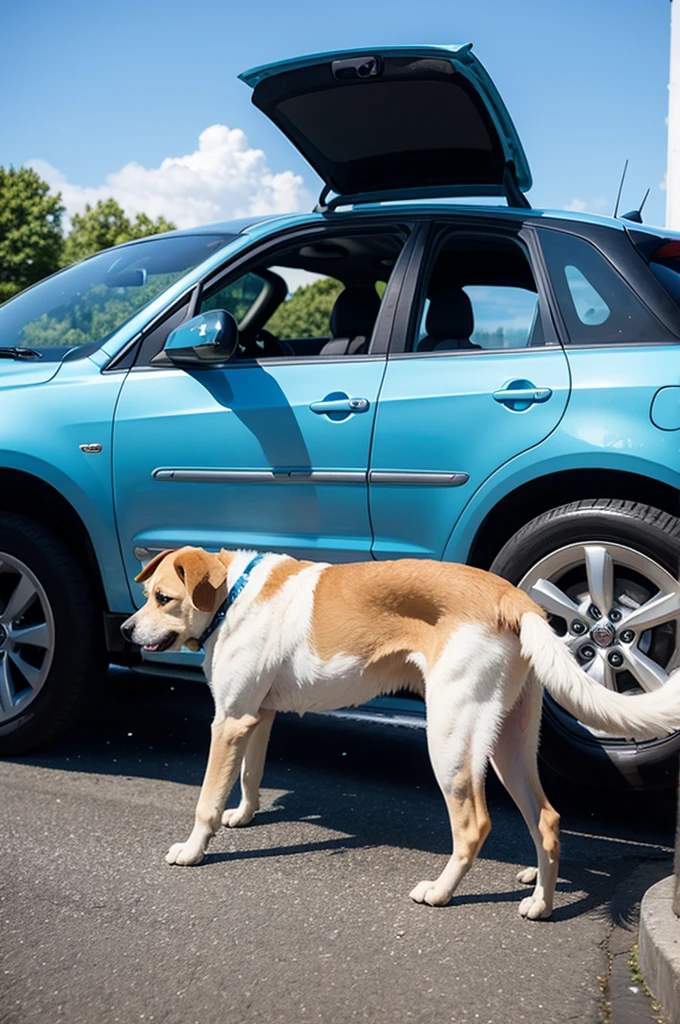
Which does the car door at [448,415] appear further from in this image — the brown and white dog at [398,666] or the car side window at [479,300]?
the brown and white dog at [398,666]

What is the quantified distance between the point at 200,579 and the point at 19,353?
1.84m

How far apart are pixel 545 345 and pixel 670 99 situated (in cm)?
481

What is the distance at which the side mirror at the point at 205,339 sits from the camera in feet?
13.5

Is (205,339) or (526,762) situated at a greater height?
(205,339)

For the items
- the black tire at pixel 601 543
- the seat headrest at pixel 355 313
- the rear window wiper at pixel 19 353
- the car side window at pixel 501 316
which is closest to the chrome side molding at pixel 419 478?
the black tire at pixel 601 543

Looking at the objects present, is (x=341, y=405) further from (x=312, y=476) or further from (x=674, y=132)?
(x=674, y=132)

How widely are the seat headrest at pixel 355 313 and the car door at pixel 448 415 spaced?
28.9 inches

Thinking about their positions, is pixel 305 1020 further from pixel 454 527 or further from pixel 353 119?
pixel 353 119

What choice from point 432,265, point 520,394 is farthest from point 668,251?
point 432,265

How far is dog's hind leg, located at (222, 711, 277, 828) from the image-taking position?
3.89 meters

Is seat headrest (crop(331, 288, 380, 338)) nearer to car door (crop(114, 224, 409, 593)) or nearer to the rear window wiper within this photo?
car door (crop(114, 224, 409, 593))

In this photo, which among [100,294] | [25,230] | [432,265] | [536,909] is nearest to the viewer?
[536,909]

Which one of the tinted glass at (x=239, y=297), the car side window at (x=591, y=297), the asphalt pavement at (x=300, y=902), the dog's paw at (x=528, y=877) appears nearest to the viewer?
the asphalt pavement at (x=300, y=902)

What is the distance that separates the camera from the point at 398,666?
3389 mm
